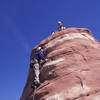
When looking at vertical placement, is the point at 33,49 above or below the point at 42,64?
above

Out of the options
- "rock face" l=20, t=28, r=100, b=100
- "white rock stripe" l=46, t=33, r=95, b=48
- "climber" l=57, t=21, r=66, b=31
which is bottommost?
"rock face" l=20, t=28, r=100, b=100

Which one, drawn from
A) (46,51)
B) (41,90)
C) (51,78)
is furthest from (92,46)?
(41,90)

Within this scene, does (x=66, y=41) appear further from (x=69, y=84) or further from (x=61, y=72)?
(x=69, y=84)

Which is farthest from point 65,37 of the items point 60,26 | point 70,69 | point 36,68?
point 60,26

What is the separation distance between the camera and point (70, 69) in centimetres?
953

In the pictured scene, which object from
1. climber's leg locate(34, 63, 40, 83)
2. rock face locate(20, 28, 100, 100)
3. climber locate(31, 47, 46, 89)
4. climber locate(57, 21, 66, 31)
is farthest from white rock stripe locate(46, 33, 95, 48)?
climber locate(57, 21, 66, 31)

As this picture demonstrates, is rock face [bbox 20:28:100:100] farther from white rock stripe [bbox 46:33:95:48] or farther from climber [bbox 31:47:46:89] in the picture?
climber [bbox 31:47:46:89]

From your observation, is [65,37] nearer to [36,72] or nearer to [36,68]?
[36,68]

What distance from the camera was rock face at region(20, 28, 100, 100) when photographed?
7972 millimetres

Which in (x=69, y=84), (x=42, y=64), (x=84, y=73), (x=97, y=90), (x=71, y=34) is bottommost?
(x=97, y=90)

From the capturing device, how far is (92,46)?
12016 mm

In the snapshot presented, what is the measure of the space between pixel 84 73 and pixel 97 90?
1407 millimetres

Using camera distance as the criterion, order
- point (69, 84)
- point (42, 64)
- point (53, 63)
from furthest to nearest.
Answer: point (42, 64)
point (53, 63)
point (69, 84)

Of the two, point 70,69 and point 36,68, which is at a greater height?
point 36,68
